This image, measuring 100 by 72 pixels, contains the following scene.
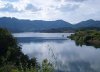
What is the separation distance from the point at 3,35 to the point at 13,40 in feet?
4.98

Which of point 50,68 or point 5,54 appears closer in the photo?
point 50,68

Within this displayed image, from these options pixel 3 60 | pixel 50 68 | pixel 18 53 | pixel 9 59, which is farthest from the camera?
pixel 18 53

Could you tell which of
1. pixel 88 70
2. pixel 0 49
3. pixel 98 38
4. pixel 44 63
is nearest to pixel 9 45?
pixel 0 49

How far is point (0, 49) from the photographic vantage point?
3678cm

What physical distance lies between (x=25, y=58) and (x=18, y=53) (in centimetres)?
137

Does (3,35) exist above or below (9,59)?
above

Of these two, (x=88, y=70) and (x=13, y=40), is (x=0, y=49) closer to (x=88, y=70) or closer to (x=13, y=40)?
(x=13, y=40)

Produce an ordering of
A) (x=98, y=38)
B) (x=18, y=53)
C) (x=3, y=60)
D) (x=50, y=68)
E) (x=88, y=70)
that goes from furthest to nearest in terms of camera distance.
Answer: (x=98, y=38) < (x=88, y=70) < (x=18, y=53) < (x=3, y=60) < (x=50, y=68)

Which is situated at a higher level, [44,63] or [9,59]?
[44,63]

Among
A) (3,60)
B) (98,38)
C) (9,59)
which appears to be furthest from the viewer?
(98,38)

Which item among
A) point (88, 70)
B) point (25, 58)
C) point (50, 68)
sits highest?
point (50, 68)

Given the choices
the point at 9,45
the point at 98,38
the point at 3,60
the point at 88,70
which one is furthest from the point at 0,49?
the point at 98,38

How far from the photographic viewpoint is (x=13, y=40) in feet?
128

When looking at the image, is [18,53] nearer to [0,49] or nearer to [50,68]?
[0,49]
